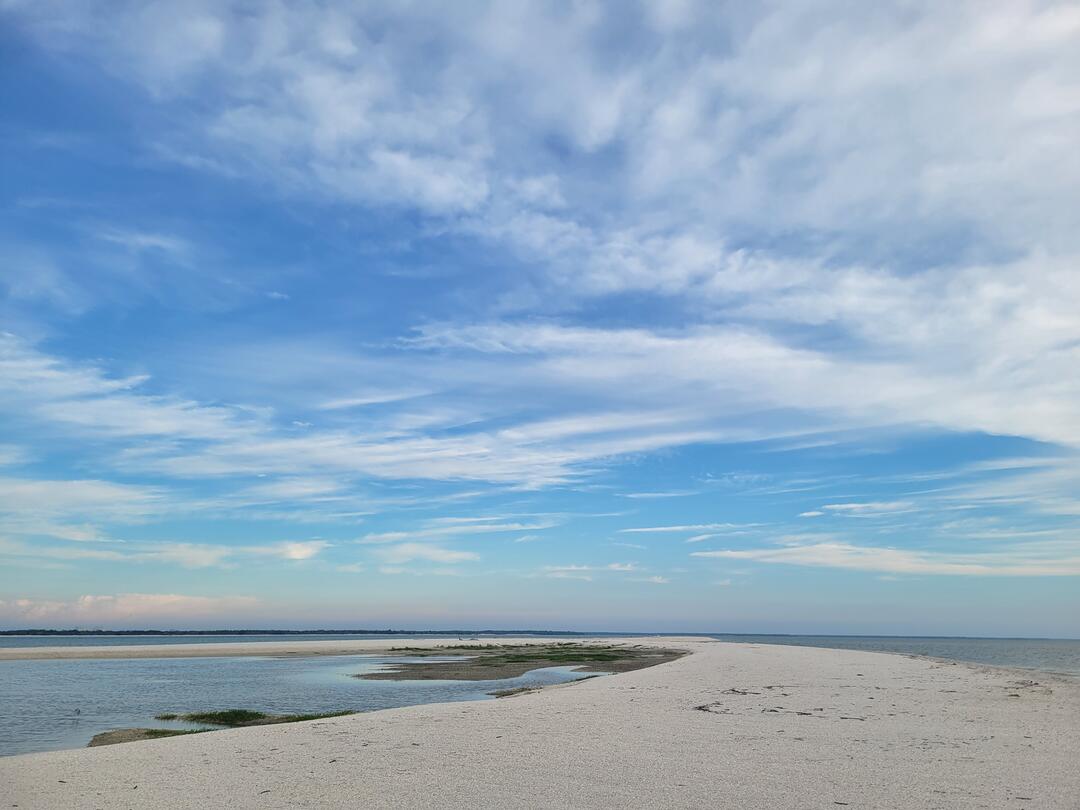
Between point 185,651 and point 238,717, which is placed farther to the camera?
point 185,651

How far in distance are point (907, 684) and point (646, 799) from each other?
74.6 ft

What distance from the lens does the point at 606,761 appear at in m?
13.8

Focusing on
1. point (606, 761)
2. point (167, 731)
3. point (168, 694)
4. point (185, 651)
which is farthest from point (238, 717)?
point (185, 651)

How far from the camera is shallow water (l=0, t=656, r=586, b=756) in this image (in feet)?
83.1

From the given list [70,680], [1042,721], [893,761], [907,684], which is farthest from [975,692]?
[70,680]

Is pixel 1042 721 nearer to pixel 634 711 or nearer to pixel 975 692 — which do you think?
pixel 975 692

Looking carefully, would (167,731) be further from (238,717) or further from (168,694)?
(168,694)

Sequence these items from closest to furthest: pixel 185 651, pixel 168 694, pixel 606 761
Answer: pixel 606 761 < pixel 168 694 < pixel 185 651

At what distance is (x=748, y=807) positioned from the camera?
10.6 meters

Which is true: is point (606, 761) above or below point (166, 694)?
above

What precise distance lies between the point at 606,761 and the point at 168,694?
31222mm

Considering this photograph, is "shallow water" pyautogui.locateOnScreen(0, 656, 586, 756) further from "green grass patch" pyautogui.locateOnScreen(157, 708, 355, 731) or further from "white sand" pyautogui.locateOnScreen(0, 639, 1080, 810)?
"white sand" pyautogui.locateOnScreen(0, 639, 1080, 810)

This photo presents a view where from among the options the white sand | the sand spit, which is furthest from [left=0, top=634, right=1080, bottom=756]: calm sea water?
the sand spit

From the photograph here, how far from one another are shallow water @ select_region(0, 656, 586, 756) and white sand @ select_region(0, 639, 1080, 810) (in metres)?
9.42
